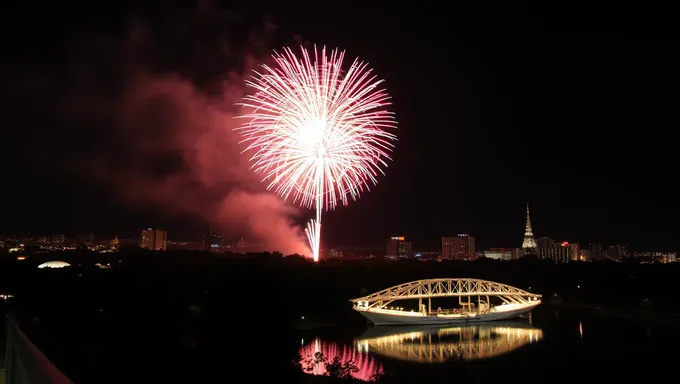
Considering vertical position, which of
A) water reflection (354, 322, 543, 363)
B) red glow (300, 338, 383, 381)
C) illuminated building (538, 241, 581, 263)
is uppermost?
illuminated building (538, 241, 581, 263)

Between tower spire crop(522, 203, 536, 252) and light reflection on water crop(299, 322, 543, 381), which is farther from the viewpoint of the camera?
tower spire crop(522, 203, 536, 252)

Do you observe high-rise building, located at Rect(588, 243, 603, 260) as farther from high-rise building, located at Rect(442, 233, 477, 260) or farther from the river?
the river

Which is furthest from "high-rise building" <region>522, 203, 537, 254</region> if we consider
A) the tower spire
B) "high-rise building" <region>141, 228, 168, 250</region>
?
"high-rise building" <region>141, 228, 168, 250</region>

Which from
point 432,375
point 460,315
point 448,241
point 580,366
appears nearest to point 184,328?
point 432,375

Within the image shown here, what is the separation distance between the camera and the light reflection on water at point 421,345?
31.7 meters

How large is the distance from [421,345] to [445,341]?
3.37m

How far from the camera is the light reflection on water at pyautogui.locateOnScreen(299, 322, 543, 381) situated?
3167 cm

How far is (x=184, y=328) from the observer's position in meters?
32.2

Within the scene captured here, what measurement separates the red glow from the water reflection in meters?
1.56

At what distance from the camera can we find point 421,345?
3841 cm

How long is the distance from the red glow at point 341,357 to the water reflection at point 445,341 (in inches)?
61.4

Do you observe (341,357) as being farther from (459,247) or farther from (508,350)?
(459,247)

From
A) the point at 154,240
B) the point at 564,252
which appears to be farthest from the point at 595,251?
the point at 154,240

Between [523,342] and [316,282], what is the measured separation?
23960mm
